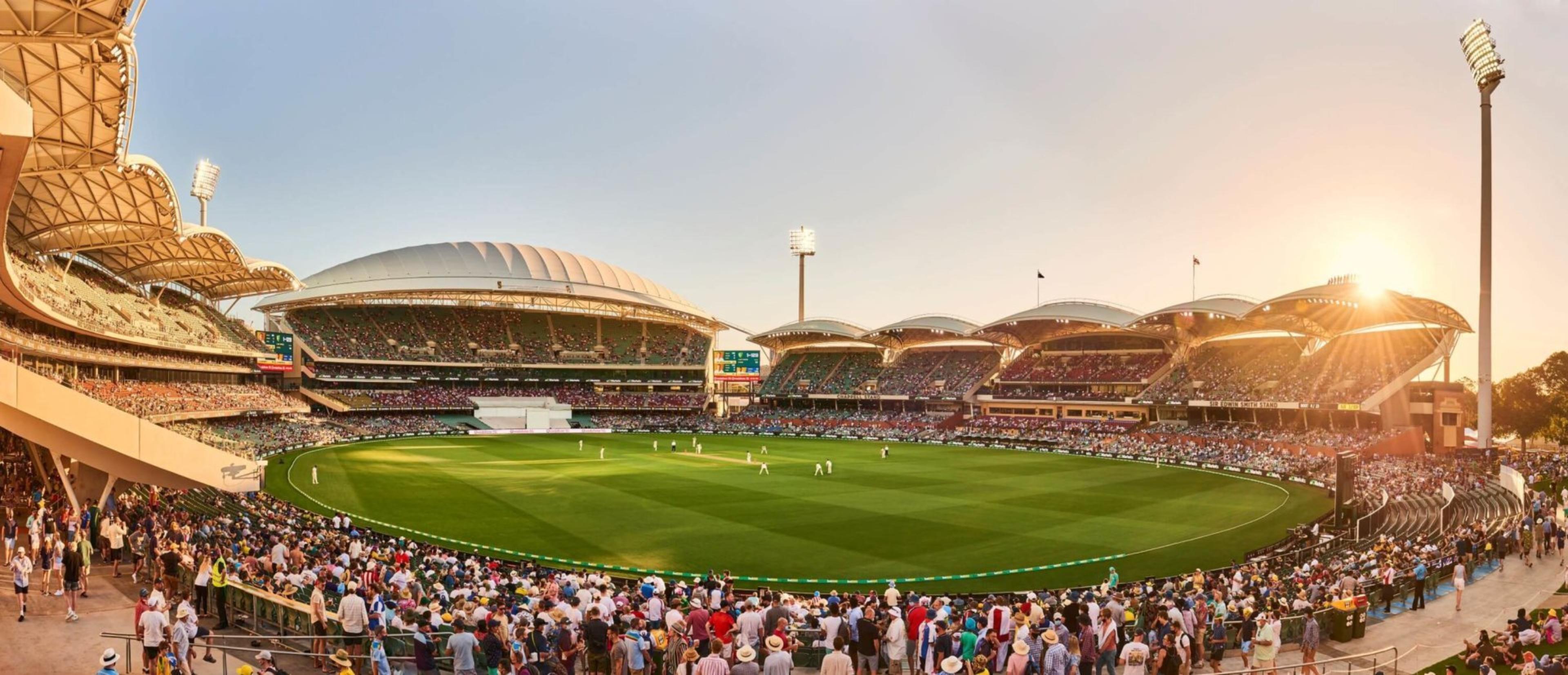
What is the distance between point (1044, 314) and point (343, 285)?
67.3 meters

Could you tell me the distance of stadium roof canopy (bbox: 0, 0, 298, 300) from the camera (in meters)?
17.4

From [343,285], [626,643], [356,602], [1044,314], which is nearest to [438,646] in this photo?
[356,602]

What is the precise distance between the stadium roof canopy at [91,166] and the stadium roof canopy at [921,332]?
1984 inches

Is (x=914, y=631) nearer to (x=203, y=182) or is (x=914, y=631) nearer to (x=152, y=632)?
(x=152, y=632)

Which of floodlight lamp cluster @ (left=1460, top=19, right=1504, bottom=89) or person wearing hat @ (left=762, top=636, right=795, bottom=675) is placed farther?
floodlight lamp cluster @ (left=1460, top=19, right=1504, bottom=89)

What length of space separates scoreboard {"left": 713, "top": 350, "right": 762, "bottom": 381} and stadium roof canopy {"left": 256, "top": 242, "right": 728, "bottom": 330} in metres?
10.9

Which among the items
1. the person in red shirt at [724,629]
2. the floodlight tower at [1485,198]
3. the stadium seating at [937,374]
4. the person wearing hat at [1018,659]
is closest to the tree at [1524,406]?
the floodlight tower at [1485,198]

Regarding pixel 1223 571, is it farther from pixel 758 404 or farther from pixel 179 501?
pixel 758 404

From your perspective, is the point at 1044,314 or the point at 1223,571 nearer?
the point at 1223,571

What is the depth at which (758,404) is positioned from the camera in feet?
298

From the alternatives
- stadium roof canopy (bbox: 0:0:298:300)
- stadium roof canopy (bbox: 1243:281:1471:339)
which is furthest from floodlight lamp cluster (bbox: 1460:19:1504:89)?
stadium roof canopy (bbox: 0:0:298:300)

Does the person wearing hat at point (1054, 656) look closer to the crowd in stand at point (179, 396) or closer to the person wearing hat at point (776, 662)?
the person wearing hat at point (776, 662)

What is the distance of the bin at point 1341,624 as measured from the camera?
14.2m

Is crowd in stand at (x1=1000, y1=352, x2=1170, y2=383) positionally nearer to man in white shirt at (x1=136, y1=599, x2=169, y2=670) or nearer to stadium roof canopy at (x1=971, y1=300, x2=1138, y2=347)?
stadium roof canopy at (x1=971, y1=300, x2=1138, y2=347)
